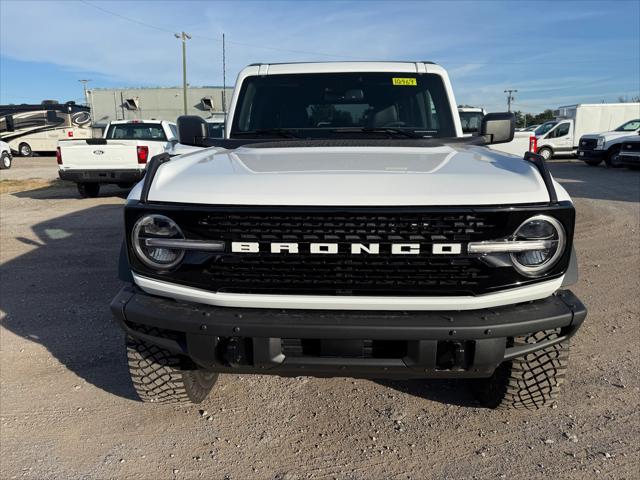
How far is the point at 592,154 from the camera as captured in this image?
1923 centimetres

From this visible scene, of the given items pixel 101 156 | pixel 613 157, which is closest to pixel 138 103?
pixel 101 156

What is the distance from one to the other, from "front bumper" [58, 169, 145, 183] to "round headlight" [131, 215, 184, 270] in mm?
9124

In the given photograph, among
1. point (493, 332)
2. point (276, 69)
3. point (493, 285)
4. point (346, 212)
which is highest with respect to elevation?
Result: point (276, 69)

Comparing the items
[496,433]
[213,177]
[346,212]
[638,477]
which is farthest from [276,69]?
[638,477]

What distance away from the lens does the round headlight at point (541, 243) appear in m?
2.16

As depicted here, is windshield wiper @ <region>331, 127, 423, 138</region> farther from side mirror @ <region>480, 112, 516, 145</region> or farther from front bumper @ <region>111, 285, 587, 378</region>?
front bumper @ <region>111, 285, 587, 378</region>

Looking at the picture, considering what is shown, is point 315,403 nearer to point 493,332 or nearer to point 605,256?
point 493,332

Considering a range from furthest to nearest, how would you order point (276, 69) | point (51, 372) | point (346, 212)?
point (276, 69) → point (51, 372) → point (346, 212)

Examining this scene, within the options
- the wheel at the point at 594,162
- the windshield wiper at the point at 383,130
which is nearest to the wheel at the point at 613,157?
the wheel at the point at 594,162

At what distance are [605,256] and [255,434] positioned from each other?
5.19 meters

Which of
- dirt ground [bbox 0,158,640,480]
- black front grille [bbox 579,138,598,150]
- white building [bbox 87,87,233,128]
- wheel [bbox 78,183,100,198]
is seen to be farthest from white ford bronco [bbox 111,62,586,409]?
white building [bbox 87,87,233,128]

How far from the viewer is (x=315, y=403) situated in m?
3.04

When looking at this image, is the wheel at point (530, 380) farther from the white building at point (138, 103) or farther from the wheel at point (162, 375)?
the white building at point (138, 103)

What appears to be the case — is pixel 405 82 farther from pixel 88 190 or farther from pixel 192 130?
pixel 88 190
